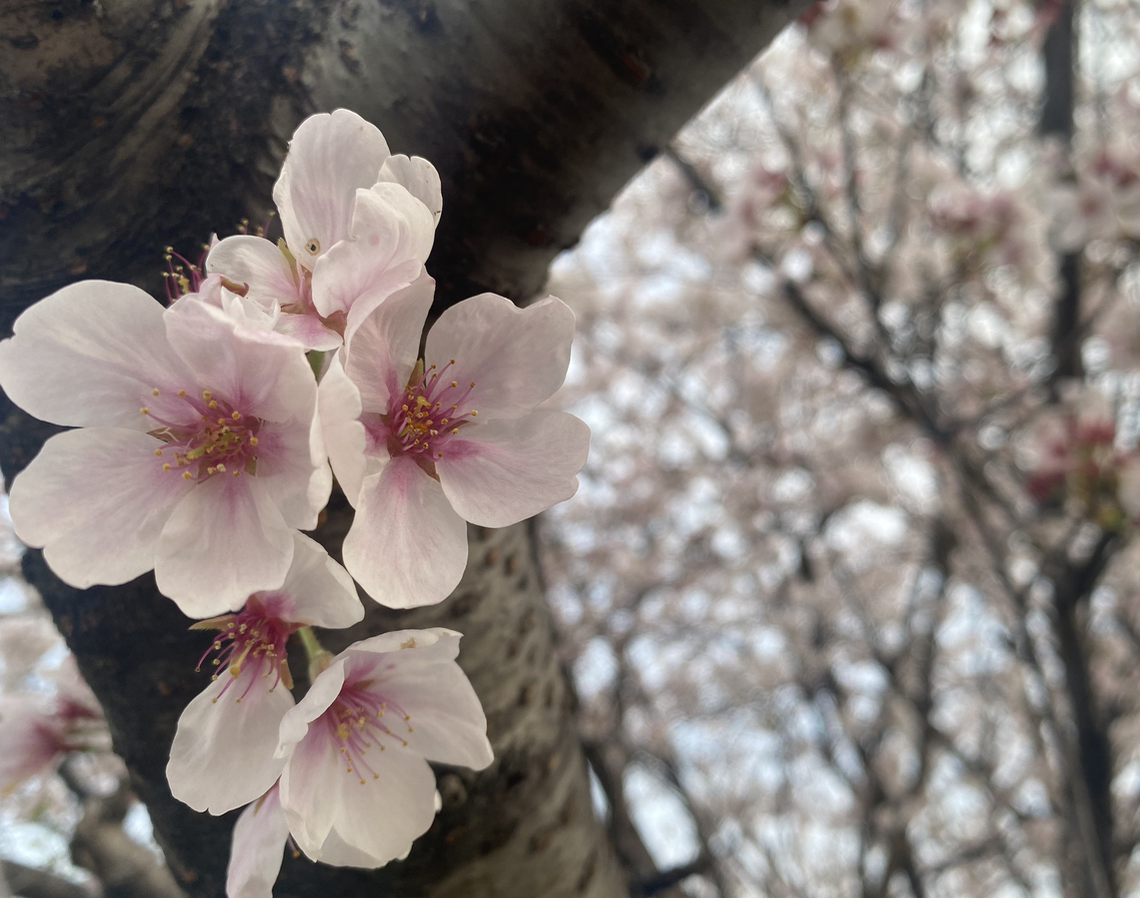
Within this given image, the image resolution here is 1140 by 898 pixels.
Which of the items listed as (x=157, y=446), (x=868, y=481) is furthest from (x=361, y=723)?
(x=868, y=481)

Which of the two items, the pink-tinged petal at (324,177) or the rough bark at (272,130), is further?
the rough bark at (272,130)

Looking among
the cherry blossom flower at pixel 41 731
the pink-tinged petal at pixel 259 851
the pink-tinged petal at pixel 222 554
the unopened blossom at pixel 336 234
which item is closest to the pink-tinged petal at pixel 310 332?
the unopened blossom at pixel 336 234

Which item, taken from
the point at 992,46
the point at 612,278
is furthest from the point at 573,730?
the point at 612,278

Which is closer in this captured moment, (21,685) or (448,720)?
(448,720)

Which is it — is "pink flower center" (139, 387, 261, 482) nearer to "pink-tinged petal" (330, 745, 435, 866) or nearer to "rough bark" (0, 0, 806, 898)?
"rough bark" (0, 0, 806, 898)

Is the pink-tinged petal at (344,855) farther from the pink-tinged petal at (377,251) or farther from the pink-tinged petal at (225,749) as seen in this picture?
the pink-tinged petal at (377,251)

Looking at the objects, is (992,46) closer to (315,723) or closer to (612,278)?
(315,723)

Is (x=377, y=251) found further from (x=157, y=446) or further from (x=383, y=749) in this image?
(x=383, y=749)
